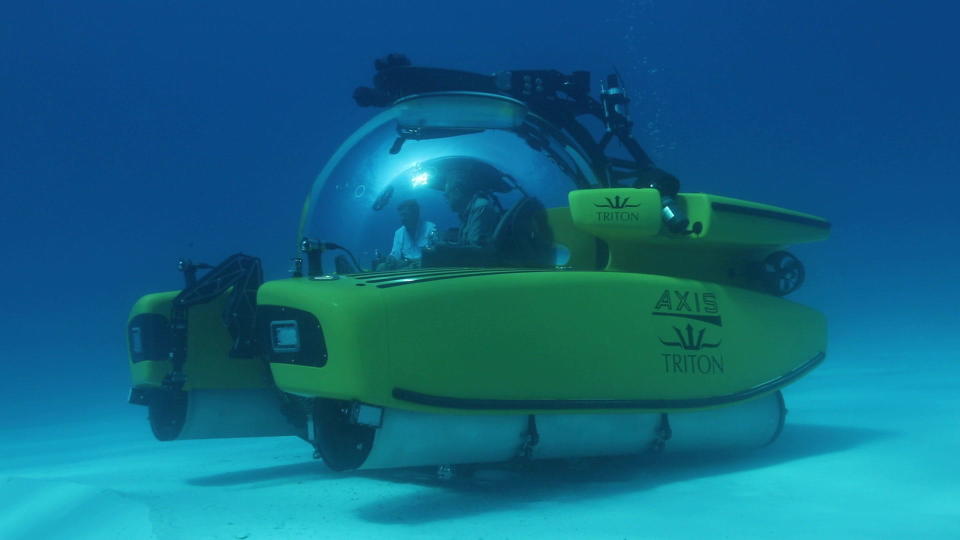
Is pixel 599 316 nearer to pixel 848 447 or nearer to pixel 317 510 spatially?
pixel 317 510

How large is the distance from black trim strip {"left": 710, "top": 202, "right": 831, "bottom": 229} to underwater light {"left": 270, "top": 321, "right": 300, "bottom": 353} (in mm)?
1989

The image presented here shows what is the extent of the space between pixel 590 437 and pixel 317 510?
1.16 meters

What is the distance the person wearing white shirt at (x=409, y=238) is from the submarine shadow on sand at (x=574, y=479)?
1014mm

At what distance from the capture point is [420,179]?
3.49 meters

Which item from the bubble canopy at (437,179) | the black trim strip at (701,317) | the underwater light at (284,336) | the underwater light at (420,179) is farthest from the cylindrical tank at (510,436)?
the underwater light at (420,179)

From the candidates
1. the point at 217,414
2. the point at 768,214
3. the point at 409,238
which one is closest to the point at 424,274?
the point at 409,238

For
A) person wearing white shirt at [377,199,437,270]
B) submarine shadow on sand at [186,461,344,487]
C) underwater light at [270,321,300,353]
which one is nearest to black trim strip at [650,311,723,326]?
person wearing white shirt at [377,199,437,270]

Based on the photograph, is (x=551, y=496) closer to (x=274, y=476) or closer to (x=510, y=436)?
(x=510, y=436)

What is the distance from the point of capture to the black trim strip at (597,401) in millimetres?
2668

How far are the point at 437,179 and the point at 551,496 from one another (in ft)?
4.93

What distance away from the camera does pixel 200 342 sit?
3746 millimetres

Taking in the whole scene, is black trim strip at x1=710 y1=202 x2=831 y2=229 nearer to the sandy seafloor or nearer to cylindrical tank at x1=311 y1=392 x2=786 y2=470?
cylindrical tank at x1=311 y1=392 x2=786 y2=470

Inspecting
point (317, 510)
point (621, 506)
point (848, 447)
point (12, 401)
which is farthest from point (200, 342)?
point (12, 401)

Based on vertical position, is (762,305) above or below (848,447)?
above
